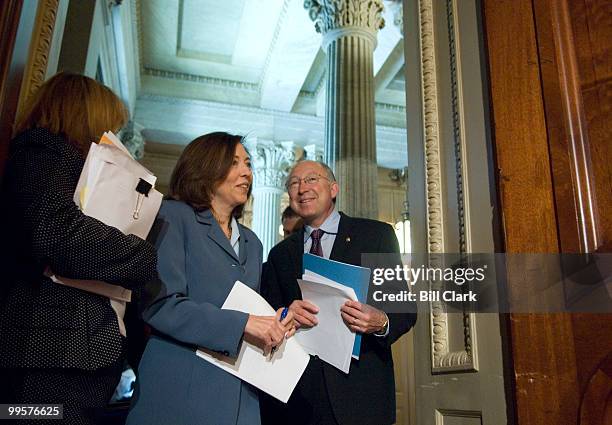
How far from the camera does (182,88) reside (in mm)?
12102

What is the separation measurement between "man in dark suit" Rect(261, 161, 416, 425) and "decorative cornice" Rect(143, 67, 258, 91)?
10.2 m

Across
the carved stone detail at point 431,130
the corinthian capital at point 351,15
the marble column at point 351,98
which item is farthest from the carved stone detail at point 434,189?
the corinthian capital at point 351,15

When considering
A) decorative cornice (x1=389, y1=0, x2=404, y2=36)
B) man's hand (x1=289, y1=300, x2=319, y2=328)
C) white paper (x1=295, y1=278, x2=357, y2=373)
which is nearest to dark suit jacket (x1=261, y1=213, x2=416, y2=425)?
white paper (x1=295, y1=278, x2=357, y2=373)

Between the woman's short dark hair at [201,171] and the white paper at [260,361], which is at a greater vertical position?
the woman's short dark hair at [201,171]

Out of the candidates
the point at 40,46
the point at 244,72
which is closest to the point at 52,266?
the point at 40,46

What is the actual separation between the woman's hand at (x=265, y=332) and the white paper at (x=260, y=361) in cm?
3

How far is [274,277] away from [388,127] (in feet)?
37.9

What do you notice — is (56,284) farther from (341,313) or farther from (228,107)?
(228,107)

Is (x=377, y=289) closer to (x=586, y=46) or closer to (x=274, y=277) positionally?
(x=274, y=277)

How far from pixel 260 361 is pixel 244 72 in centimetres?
1067

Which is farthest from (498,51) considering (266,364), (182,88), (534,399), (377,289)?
(182,88)

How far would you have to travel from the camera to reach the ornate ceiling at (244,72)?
31.8 ft

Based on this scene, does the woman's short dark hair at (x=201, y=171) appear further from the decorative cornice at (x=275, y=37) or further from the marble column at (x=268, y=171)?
the marble column at (x=268, y=171)

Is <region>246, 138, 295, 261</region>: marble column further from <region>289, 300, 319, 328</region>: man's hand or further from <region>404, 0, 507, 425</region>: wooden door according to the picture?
<region>289, 300, 319, 328</region>: man's hand
